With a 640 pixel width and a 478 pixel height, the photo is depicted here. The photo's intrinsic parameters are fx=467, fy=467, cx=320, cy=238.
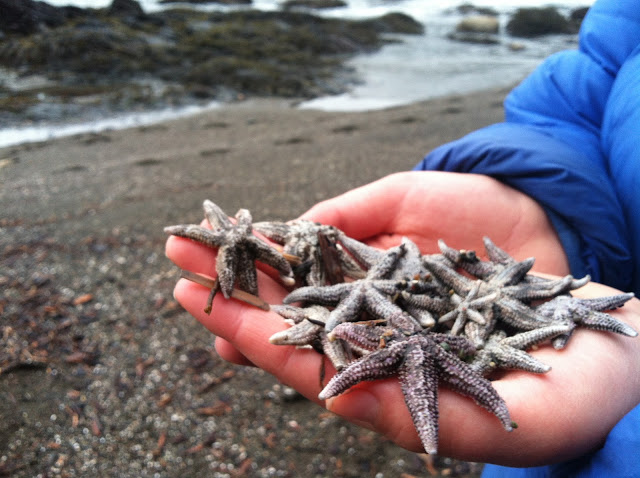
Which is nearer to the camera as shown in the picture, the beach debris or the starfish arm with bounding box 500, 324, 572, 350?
the beach debris

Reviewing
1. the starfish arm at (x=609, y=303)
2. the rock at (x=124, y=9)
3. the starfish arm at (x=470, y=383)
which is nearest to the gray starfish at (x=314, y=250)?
the starfish arm at (x=470, y=383)

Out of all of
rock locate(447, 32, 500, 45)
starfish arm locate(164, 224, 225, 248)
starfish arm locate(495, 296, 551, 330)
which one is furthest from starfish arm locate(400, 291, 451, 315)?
rock locate(447, 32, 500, 45)

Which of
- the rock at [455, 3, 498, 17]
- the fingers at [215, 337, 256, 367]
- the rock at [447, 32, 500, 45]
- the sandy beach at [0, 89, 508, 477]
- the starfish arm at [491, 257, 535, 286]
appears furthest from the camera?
the rock at [455, 3, 498, 17]

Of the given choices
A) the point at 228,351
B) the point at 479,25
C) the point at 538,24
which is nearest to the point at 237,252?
the point at 228,351

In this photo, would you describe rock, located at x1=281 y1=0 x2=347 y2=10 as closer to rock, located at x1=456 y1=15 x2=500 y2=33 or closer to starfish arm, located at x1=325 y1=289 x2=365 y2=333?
rock, located at x1=456 y1=15 x2=500 y2=33

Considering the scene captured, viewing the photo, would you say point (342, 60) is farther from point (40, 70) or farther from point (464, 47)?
point (40, 70)

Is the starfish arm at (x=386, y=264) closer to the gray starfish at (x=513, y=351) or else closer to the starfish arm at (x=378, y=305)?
the starfish arm at (x=378, y=305)

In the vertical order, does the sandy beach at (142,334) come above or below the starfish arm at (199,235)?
below
